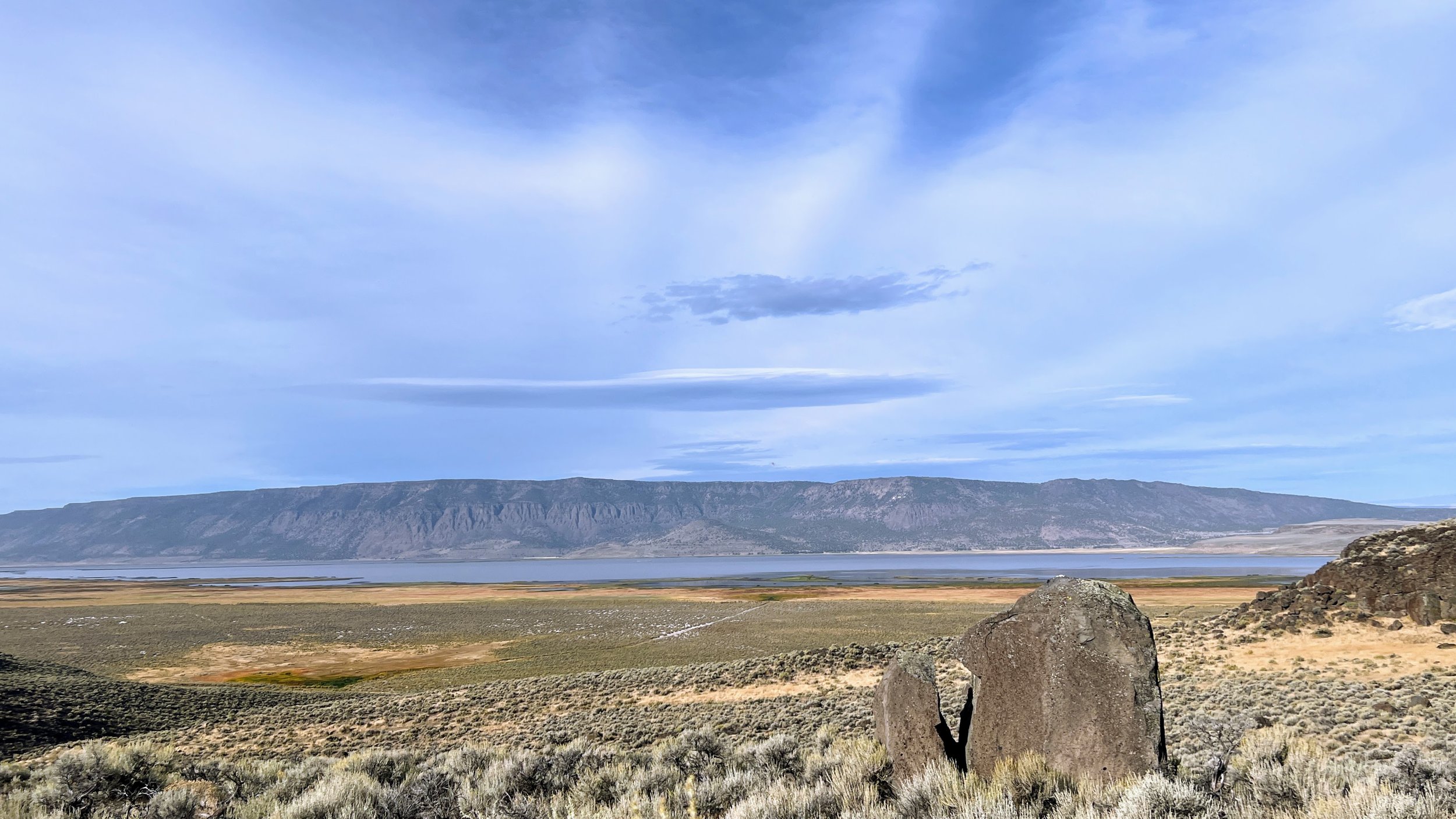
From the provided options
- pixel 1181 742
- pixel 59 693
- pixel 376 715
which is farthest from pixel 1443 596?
pixel 59 693

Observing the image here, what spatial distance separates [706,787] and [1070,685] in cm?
409

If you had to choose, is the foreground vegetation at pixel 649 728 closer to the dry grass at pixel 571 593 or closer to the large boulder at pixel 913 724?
the large boulder at pixel 913 724

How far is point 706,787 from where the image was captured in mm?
8391

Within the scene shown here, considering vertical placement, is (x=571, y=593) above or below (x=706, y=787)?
below

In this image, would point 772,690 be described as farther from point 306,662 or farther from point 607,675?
point 306,662

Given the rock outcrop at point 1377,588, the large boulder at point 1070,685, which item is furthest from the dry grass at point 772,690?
the large boulder at point 1070,685

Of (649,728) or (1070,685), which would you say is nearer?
(1070,685)

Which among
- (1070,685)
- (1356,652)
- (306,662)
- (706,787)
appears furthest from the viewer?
(306,662)

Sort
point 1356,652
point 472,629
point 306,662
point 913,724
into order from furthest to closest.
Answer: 1. point 472,629
2. point 306,662
3. point 1356,652
4. point 913,724

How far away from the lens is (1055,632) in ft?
26.5

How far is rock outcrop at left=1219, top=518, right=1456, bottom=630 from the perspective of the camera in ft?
80.6

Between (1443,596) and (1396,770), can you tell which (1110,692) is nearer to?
(1396,770)

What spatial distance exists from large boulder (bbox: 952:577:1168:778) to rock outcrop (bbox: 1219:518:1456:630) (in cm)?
2418

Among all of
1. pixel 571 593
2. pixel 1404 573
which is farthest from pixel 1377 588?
pixel 571 593
